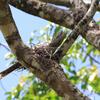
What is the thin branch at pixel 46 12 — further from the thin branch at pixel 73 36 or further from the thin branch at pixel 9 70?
the thin branch at pixel 9 70

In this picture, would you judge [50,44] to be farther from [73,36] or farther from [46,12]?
[46,12]

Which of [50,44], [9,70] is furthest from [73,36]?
[9,70]

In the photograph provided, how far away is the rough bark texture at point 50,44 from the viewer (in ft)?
7.01

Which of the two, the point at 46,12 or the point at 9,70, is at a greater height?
the point at 46,12

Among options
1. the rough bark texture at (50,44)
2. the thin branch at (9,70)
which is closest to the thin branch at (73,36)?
the rough bark texture at (50,44)

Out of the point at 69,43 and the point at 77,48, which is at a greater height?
the point at 69,43

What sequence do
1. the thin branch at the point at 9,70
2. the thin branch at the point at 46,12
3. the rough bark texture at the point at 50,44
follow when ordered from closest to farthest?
the rough bark texture at the point at 50,44
the thin branch at the point at 9,70
the thin branch at the point at 46,12

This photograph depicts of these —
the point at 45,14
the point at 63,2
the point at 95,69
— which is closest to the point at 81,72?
the point at 95,69

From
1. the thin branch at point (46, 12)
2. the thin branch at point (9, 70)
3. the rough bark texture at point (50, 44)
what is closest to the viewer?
the rough bark texture at point (50, 44)

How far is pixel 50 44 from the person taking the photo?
241cm

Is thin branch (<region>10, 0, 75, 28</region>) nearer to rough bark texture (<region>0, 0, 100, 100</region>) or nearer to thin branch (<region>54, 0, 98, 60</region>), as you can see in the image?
rough bark texture (<region>0, 0, 100, 100</region>)

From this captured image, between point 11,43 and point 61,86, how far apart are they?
340 mm

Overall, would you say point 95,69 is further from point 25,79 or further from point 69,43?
point 69,43

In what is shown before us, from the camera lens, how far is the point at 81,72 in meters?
4.07
